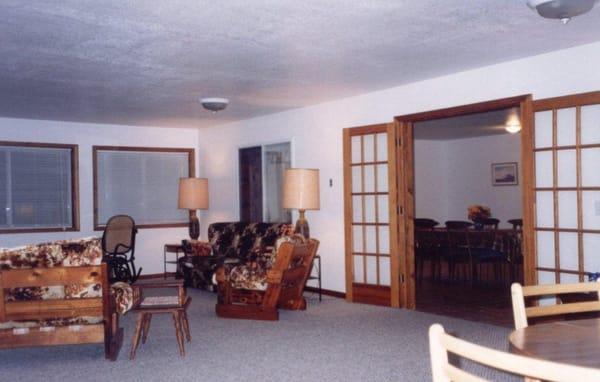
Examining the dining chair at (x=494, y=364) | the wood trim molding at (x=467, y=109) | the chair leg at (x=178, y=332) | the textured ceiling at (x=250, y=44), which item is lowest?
the chair leg at (x=178, y=332)

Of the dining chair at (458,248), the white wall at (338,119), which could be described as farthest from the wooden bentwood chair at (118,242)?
the dining chair at (458,248)

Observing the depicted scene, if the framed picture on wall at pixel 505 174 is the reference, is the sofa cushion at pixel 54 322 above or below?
below

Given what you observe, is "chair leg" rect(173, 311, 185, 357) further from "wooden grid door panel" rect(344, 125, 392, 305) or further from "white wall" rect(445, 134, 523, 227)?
"white wall" rect(445, 134, 523, 227)

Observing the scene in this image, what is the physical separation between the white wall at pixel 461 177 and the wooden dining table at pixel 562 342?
9969 mm

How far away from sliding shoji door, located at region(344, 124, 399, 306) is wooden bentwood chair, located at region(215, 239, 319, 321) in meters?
0.80

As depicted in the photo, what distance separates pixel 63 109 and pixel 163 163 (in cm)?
225

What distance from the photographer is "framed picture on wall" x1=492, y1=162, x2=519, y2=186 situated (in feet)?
38.0

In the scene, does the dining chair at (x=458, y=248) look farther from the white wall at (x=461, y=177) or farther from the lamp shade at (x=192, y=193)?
the white wall at (x=461, y=177)

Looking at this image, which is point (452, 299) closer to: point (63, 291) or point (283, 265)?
point (283, 265)

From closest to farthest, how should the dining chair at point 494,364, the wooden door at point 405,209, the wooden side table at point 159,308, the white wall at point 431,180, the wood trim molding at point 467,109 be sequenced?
the dining chair at point 494,364, the wooden side table at point 159,308, the wood trim molding at point 467,109, the wooden door at point 405,209, the white wall at point 431,180

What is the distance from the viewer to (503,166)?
11.8 m

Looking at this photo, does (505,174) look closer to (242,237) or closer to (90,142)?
(242,237)

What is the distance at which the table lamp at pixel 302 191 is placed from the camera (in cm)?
Answer: 711

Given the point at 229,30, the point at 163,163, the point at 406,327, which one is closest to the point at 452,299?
the point at 406,327
